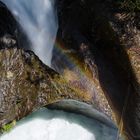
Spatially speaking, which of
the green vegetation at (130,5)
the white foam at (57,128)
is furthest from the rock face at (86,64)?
the white foam at (57,128)

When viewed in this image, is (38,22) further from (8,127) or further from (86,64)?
(8,127)

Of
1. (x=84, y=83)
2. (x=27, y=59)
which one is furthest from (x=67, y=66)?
(x=27, y=59)

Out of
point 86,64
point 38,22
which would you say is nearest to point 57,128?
point 86,64

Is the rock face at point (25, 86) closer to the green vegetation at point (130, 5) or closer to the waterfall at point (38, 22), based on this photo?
the waterfall at point (38, 22)

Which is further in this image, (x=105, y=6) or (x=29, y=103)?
(x=105, y=6)

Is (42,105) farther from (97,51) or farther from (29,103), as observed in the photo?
(97,51)

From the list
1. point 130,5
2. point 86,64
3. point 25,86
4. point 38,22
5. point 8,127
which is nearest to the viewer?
point 8,127
